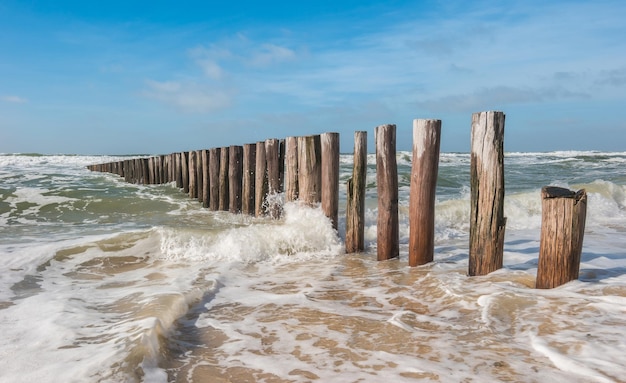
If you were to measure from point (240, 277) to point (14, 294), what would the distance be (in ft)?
7.12

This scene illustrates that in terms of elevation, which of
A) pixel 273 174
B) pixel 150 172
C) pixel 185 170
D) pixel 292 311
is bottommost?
pixel 292 311

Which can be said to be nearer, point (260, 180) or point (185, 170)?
point (260, 180)

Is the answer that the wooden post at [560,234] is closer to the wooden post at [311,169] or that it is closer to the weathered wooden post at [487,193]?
the weathered wooden post at [487,193]

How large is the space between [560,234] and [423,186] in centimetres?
145

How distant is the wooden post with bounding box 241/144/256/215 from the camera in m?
8.98

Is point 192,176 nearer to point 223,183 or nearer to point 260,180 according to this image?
point 223,183

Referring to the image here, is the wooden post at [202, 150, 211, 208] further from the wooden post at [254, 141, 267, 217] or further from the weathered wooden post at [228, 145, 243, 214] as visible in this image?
the wooden post at [254, 141, 267, 217]

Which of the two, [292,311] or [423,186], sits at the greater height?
[423,186]

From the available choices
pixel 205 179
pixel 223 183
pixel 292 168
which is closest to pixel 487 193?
pixel 292 168

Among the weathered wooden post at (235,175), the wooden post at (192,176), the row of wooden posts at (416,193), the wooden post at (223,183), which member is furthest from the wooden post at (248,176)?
the wooden post at (192,176)

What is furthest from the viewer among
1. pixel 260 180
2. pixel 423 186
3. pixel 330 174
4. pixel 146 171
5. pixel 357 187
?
pixel 146 171

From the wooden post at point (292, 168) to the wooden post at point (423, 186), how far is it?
240 cm

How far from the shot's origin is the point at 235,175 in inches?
384

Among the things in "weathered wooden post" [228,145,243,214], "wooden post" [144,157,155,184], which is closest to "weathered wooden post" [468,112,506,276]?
"weathered wooden post" [228,145,243,214]
